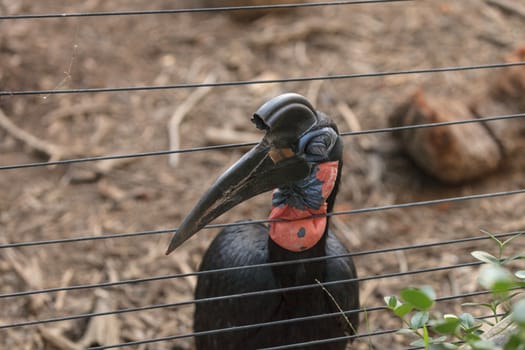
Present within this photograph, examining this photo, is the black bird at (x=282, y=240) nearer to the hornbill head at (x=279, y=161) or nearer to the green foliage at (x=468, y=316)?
the hornbill head at (x=279, y=161)

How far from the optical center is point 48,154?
11.6 ft

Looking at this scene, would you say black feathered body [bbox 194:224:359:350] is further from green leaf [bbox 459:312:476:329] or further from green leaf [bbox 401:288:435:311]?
green leaf [bbox 401:288:435:311]

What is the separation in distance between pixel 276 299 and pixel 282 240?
18 centimetres

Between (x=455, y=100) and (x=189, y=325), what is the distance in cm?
161

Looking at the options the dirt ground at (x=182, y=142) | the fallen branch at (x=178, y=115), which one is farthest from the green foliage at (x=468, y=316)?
the fallen branch at (x=178, y=115)

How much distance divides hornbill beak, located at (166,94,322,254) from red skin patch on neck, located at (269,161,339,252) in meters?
0.07

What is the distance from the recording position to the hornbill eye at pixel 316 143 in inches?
71.5

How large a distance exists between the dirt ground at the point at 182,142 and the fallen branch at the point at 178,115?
1cm

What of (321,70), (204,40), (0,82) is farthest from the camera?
(204,40)

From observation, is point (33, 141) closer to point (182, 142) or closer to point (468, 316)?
point (182, 142)

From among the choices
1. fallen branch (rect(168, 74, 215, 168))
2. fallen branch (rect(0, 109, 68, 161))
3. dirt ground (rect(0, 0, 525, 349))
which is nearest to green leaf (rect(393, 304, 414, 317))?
dirt ground (rect(0, 0, 525, 349))

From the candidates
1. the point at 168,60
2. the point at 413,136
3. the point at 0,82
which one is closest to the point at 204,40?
the point at 168,60

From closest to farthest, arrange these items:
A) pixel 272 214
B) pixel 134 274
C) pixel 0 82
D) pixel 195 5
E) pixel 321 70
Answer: pixel 272 214, pixel 134 274, pixel 0 82, pixel 321 70, pixel 195 5

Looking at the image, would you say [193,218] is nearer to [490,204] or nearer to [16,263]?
[16,263]
